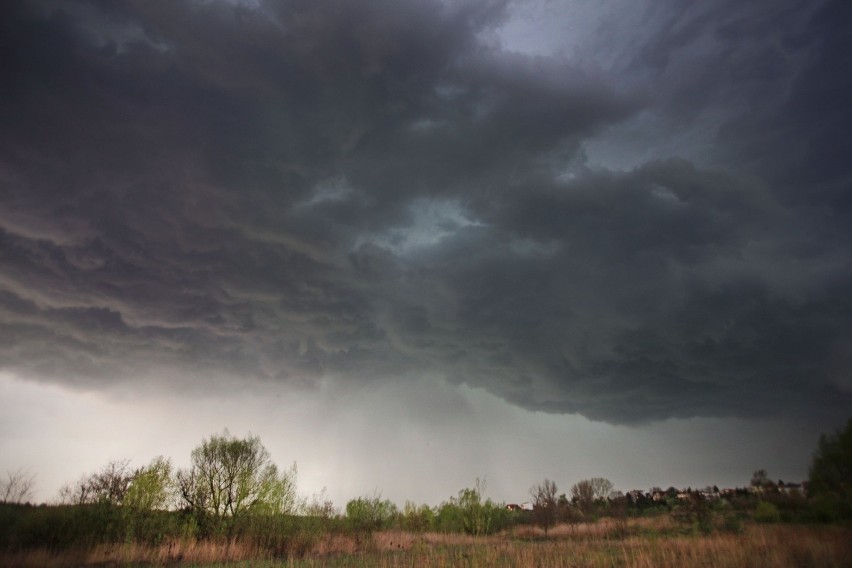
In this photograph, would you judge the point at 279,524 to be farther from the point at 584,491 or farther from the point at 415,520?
the point at 584,491

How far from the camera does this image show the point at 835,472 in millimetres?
15727

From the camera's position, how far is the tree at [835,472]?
15383 millimetres

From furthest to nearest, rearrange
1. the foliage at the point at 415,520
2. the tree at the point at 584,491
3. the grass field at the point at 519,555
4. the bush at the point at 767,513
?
the tree at the point at 584,491 → the foliage at the point at 415,520 → the bush at the point at 767,513 → the grass field at the point at 519,555

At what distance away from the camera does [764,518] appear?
2764 centimetres

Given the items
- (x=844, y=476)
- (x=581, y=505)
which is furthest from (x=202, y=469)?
(x=581, y=505)

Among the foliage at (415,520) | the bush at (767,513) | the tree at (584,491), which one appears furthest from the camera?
the tree at (584,491)

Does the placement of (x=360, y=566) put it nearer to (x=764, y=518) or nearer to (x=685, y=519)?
(x=764, y=518)

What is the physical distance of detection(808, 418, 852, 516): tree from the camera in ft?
50.5

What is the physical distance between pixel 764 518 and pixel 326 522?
29.5m

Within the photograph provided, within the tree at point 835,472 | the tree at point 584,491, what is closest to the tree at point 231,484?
the tree at point 835,472

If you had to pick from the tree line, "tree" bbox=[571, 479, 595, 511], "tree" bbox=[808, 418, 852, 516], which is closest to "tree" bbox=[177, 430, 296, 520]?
the tree line

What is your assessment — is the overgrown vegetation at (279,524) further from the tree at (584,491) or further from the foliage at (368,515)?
the tree at (584,491)

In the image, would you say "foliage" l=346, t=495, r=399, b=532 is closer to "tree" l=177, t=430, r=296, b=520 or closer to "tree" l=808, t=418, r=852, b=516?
"tree" l=177, t=430, r=296, b=520

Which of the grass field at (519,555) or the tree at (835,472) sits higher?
the tree at (835,472)
